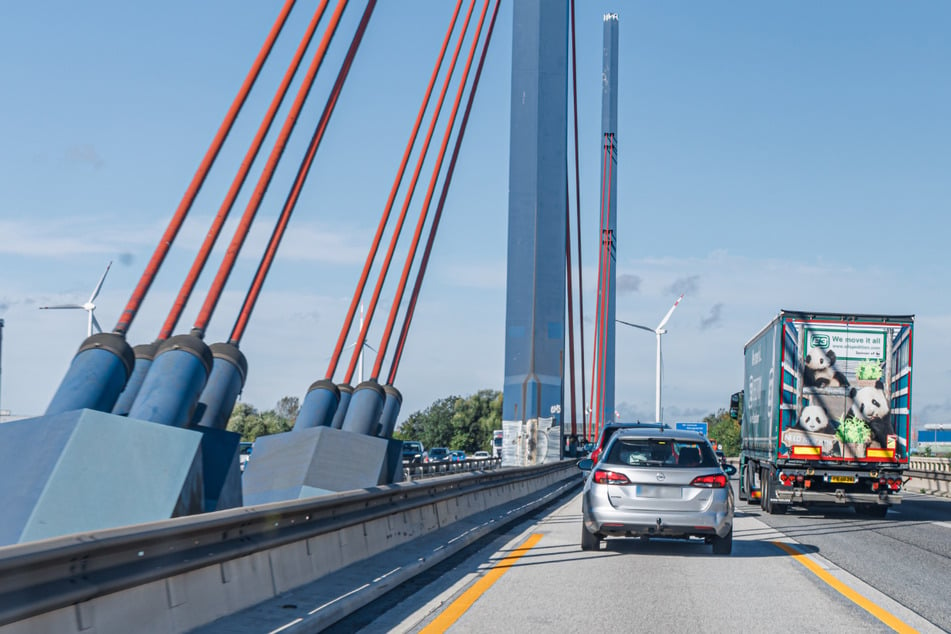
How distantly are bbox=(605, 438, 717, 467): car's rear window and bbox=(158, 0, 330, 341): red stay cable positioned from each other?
5.52 meters

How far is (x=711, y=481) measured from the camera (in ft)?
44.8

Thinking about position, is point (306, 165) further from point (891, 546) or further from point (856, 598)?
point (856, 598)

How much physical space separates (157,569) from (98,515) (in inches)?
95.9

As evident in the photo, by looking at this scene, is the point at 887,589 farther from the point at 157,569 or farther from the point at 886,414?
the point at 886,414

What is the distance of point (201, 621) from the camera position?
720 cm

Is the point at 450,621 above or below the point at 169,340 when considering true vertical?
below

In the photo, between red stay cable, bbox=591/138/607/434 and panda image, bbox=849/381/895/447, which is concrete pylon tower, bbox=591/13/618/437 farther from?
panda image, bbox=849/381/895/447

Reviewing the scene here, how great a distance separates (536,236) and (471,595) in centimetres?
3445

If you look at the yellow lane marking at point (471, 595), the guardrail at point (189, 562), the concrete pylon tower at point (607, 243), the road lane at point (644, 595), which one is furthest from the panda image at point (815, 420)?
the concrete pylon tower at point (607, 243)

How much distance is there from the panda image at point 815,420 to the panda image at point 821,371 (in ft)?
1.57

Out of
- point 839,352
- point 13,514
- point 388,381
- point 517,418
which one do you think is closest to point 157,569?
point 13,514

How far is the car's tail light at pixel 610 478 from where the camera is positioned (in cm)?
1370

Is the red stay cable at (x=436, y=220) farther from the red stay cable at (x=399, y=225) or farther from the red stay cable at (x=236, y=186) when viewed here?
the red stay cable at (x=236, y=186)

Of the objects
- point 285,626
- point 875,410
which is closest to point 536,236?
point 875,410
